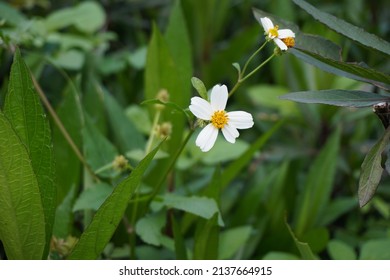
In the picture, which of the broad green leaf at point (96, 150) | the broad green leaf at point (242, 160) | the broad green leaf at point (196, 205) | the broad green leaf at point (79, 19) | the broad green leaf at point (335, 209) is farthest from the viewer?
the broad green leaf at point (79, 19)

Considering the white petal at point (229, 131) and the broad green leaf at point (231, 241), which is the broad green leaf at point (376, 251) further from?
the white petal at point (229, 131)

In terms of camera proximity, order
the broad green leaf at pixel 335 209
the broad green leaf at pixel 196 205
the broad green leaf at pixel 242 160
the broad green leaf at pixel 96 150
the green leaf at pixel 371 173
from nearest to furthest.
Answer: the green leaf at pixel 371 173, the broad green leaf at pixel 196 205, the broad green leaf at pixel 96 150, the broad green leaf at pixel 242 160, the broad green leaf at pixel 335 209

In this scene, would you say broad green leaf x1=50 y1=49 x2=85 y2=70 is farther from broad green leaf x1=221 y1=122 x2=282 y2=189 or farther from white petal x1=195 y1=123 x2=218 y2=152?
white petal x1=195 y1=123 x2=218 y2=152

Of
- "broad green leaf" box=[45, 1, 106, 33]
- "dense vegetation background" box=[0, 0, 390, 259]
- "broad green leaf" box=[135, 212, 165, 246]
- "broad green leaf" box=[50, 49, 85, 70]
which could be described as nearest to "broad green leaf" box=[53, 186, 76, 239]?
"dense vegetation background" box=[0, 0, 390, 259]

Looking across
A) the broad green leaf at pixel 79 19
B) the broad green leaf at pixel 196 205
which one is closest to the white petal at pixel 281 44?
the broad green leaf at pixel 196 205
